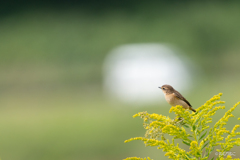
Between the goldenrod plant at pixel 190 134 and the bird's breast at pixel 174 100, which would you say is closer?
the goldenrod plant at pixel 190 134

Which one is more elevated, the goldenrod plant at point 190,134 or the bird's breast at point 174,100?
the bird's breast at point 174,100

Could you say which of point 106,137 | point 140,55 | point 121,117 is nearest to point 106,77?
point 140,55

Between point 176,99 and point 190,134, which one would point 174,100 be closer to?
point 176,99

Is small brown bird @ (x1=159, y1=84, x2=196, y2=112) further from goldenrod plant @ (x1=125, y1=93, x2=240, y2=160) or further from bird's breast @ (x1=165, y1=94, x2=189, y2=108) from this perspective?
goldenrod plant @ (x1=125, y1=93, x2=240, y2=160)

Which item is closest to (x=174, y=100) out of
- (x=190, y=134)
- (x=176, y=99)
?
(x=176, y=99)

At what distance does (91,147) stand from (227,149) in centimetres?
982

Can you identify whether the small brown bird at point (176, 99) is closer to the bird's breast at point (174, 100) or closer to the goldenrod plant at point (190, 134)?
the bird's breast at point (174, 100)

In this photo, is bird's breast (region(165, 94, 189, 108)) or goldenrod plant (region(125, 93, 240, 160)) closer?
goldenrod plant (region(125, 93, 240, 160))

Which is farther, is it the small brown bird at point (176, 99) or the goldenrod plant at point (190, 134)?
the small brown bird at point (176, 99)

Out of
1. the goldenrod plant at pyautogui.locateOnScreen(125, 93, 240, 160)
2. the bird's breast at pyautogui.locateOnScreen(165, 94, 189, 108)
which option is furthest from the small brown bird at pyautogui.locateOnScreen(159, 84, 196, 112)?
the goldenrod plant at pyautogui.locateOnScreen(125, 93, 240, 160)

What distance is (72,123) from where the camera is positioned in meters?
13.5

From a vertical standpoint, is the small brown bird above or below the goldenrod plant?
above

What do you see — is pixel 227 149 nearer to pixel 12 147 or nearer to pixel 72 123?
pixel 12 147

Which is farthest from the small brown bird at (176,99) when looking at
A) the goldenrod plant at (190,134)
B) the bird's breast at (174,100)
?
the goldenrod plant at (190,134)
